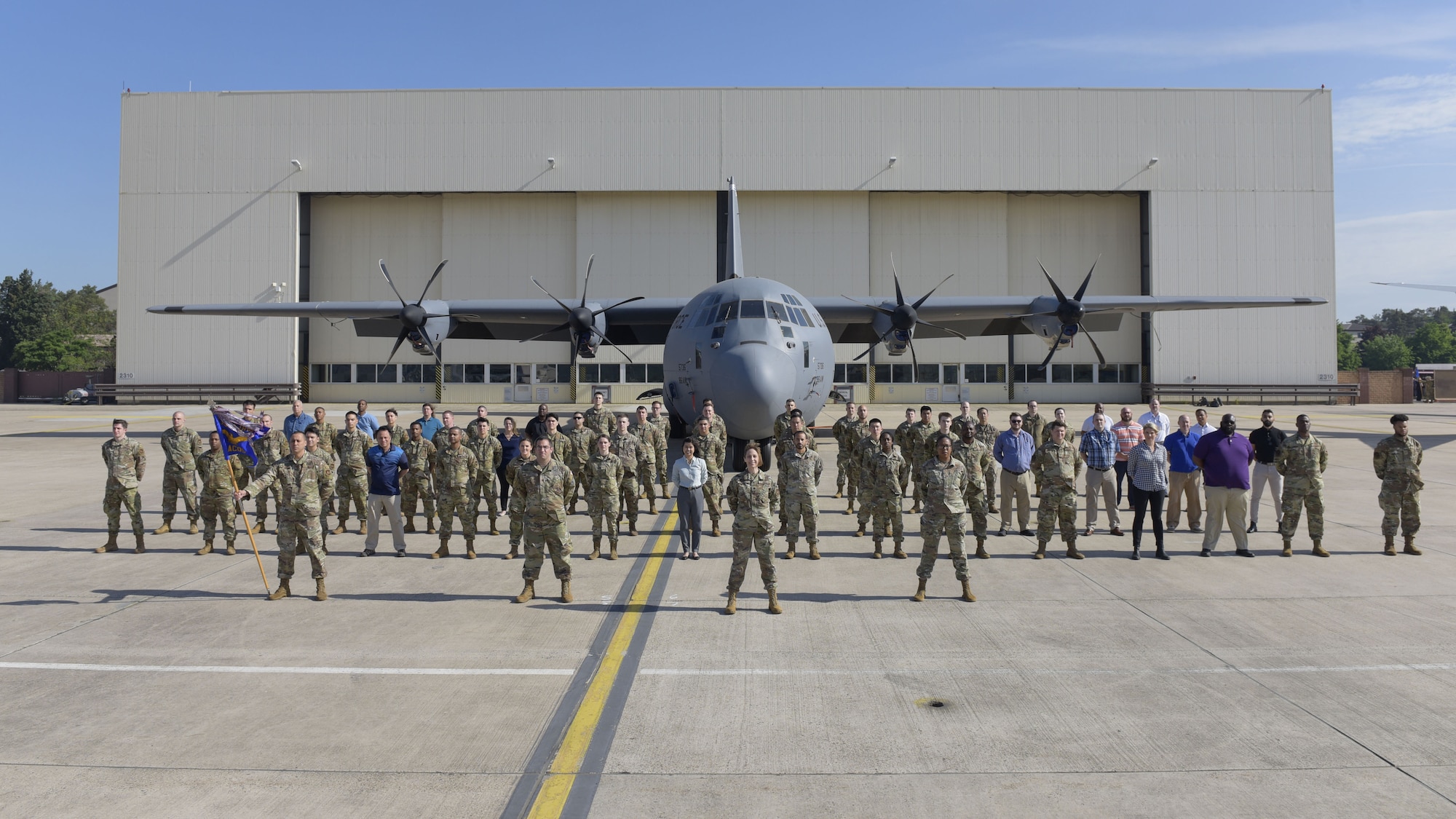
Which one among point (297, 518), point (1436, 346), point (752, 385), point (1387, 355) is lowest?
point (297, 518)

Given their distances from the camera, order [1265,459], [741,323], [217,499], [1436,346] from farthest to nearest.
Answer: [1436,346]
[741,323]
[1265,459]
[217,499]

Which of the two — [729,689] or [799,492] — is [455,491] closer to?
[799,492]

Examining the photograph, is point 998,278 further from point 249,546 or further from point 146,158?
point 146,158

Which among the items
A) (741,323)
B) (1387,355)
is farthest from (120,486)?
(1387,355)

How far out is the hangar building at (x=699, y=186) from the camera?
4403cm

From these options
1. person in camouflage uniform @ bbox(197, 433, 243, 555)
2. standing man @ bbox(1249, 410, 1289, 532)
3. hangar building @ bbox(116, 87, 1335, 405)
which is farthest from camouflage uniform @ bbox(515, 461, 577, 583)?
hangar building @ bbox(116, 87, 1335, 405)

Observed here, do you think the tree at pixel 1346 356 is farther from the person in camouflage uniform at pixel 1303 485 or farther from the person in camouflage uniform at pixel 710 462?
the person in camouflage uniform at pixel 710 462

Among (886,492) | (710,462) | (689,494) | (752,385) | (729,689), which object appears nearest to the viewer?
(729,689)

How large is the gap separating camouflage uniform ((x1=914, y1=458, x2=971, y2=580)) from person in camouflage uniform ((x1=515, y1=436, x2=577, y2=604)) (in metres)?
3.37

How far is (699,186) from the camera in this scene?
4397 cm

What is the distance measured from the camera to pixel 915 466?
12359 millimetres

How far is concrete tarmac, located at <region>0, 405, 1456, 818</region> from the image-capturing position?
14.3 ft

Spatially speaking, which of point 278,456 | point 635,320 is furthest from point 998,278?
point 278,456

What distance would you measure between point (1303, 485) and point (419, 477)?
1079 cm
